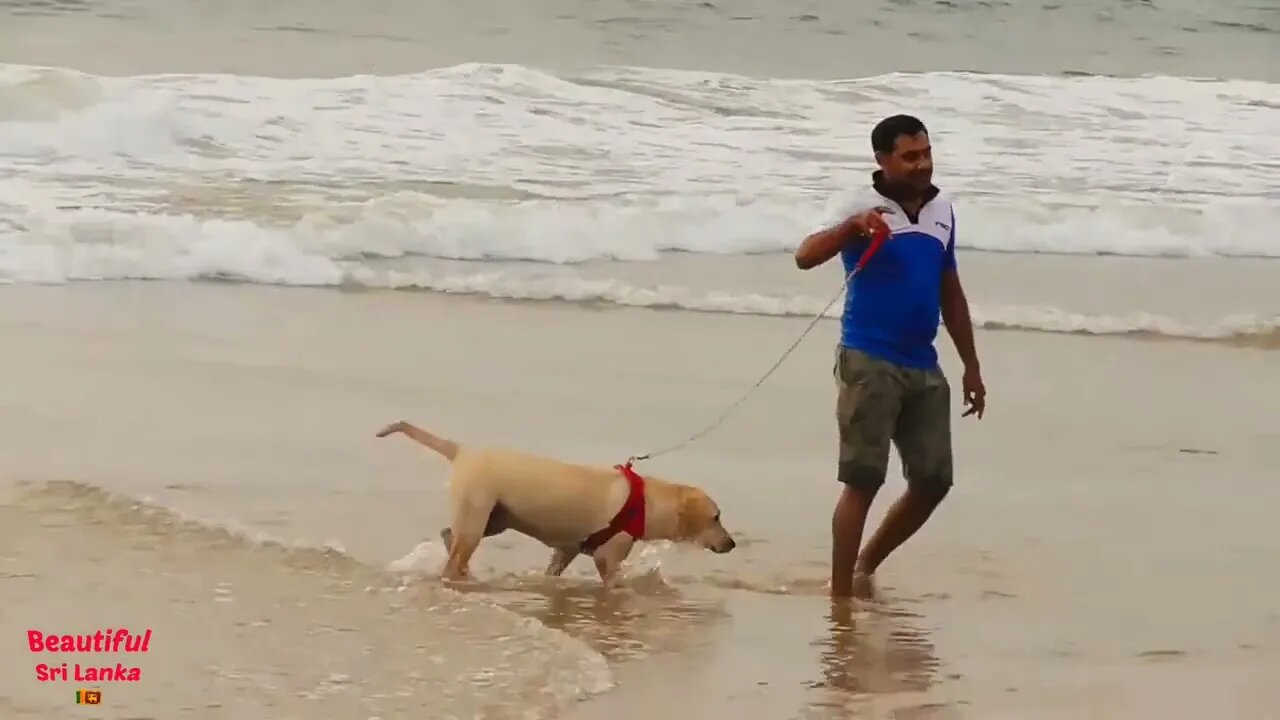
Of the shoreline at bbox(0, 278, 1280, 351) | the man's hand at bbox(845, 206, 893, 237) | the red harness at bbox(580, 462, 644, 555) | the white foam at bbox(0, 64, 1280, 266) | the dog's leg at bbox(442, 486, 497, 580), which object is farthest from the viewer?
the white foam at bbox(0, 64, 1280, 266)

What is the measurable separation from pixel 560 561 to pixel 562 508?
30 cm

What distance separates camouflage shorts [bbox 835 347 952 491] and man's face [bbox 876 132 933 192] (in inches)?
19.6

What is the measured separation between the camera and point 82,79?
17500 mm

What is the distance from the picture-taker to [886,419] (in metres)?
5.35

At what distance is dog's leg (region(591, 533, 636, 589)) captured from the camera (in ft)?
18.3

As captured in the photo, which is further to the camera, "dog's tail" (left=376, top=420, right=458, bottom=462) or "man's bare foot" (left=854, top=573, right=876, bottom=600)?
"man's bare foot" (left=854, top=573, right=876, bottom=600)

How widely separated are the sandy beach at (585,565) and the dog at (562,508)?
0.43 feet

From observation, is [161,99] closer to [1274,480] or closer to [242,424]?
[242,424]

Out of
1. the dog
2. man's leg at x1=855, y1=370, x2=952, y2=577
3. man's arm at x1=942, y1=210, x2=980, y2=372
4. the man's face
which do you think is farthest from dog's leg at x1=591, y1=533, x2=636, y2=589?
the man's face

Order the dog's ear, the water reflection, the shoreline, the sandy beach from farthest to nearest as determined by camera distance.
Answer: the shoreline, the dog's ear, the sandy beach, the water reflection

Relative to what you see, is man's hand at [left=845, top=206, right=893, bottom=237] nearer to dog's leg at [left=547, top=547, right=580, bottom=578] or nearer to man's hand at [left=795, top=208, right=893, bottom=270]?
man's hand at [left=795, top=208, right=893, bottom=270]

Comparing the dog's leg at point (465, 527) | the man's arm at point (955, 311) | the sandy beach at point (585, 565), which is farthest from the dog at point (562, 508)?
the man's arm at point (955, 311)

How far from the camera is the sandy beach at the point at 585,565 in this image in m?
4.54

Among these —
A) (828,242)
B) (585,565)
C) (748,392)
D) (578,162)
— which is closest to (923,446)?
(828,242)
